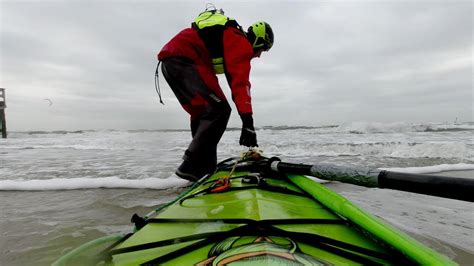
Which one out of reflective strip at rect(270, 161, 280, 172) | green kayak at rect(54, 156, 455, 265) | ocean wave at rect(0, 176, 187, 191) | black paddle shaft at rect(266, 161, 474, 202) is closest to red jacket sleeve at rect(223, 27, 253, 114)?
reflective strip at rect(270, 161, 280, 172)

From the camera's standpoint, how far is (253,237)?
1.05 meters

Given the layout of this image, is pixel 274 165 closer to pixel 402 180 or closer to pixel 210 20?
pixel 402 180

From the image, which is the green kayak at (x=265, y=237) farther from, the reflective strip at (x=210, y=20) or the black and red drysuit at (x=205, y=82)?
the reflective strip at (x=210, y=20)

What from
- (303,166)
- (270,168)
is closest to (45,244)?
(270,168)

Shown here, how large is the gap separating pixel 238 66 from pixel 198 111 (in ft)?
2.09

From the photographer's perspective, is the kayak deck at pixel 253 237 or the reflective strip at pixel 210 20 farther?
the reflective strip at pixel 210 20

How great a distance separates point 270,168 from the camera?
2.35 m

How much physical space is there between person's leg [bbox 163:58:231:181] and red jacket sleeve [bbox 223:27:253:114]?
270mm

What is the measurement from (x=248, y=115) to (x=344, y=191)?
5.45 feet

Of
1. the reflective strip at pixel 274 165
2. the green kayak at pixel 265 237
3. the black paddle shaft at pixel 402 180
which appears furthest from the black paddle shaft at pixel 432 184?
the reflective strip at pixel 274 165

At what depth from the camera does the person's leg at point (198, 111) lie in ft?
10.9

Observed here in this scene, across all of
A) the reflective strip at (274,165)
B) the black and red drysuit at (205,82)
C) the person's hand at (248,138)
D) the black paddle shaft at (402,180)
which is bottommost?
the reflective strip at (274,165)

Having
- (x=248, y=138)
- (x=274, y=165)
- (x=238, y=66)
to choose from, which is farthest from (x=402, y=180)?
(x=238, y=66)

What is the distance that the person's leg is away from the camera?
3309 mm
